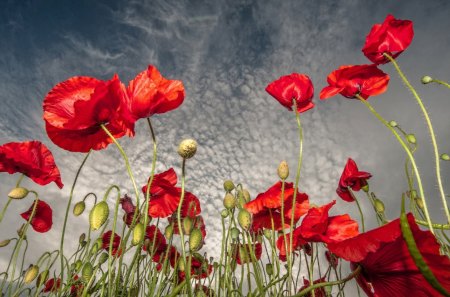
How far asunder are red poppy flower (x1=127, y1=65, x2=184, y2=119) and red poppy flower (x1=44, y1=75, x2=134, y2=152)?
6 cm

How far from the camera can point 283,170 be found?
159cm

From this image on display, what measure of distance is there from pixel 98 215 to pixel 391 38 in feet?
5.66

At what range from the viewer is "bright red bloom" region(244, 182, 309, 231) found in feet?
5.75

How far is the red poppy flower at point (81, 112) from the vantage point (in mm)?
1229

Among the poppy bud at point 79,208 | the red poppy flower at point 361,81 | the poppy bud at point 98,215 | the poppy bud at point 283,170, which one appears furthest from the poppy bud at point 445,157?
the poppy bud at point 79,208

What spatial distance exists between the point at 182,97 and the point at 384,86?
115 cm

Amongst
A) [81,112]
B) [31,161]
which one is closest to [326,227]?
[81,112]

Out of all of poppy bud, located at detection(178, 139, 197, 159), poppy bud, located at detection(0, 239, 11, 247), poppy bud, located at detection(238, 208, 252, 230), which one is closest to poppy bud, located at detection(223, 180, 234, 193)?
poppy bud, located at detection(238, 208, 252, 230)

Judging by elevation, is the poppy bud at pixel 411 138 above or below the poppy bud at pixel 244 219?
above

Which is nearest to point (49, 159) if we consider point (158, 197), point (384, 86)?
point (158, 197)

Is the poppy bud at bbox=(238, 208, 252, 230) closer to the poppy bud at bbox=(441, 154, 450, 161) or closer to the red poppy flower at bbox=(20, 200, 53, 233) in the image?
the poppy bud at bbox=(441, 154, 450, 161)

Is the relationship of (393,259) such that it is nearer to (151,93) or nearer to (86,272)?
(151,93)

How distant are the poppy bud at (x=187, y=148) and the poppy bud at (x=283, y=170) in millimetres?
600

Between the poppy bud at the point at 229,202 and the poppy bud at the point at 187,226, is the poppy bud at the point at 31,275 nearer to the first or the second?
the poppy bud at the point at 187,226
